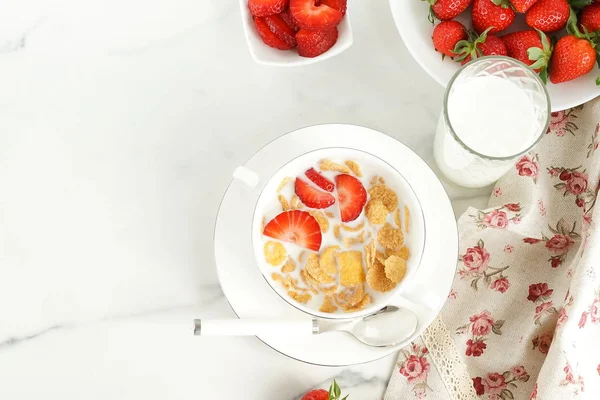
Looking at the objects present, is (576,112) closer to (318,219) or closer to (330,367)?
(318,219)

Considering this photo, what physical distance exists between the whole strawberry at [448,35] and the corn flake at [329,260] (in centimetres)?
34

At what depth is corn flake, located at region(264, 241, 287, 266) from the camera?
1099mm

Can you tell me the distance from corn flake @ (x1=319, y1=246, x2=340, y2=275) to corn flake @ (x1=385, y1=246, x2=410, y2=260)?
0.26ft

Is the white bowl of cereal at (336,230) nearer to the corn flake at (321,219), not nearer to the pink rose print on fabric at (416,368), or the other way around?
the corn flake at (321,219)

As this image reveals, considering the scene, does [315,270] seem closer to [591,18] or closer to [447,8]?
[447,8]

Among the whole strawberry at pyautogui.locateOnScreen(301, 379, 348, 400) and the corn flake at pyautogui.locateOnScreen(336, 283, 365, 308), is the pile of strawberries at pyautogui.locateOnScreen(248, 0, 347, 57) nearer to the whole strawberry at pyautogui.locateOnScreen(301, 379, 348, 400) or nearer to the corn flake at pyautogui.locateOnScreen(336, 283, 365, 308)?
the corn flake at pyautogui.locateOnScreen(336, 283, 365, 308)

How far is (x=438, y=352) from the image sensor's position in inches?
45.6

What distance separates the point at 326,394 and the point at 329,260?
219 millimetres

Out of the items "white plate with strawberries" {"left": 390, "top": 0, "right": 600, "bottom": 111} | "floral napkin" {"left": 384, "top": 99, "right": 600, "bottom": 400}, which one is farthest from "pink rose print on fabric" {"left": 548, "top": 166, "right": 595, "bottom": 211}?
"white plate with strawberries" {"left": 390, "top": 0, "right": 600, "bottom": 111}

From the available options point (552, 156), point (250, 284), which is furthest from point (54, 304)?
point (552, 156)

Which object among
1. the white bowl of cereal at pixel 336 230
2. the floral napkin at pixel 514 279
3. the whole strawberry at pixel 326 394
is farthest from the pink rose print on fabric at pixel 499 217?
the whole strawberry at pixel 326 394

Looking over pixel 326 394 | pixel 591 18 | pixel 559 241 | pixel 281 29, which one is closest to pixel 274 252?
pixel 326 394

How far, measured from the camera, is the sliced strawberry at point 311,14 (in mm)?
1097

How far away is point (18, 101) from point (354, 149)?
0.60 metres
